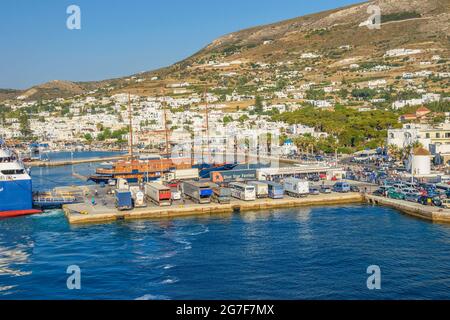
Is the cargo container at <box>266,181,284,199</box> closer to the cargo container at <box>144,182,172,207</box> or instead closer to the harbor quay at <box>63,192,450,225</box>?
the harbor quay at <box>63,192,450,225</box>

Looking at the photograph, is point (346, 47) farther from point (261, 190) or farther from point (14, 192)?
point (14, 192)

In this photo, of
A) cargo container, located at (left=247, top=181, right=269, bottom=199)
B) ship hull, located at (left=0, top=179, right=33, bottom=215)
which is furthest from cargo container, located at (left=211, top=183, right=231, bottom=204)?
ship hull, located at (left=0, top=179, right=33, bottom=215)

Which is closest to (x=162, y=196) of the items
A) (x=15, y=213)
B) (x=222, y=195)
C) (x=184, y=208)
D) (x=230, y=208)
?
(x=184, y=208)

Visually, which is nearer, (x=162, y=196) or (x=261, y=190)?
(x=162, y=196)

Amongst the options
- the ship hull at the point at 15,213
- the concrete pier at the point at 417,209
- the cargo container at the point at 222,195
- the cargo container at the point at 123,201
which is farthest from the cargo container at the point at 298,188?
the ship hull at the point at 15,213
